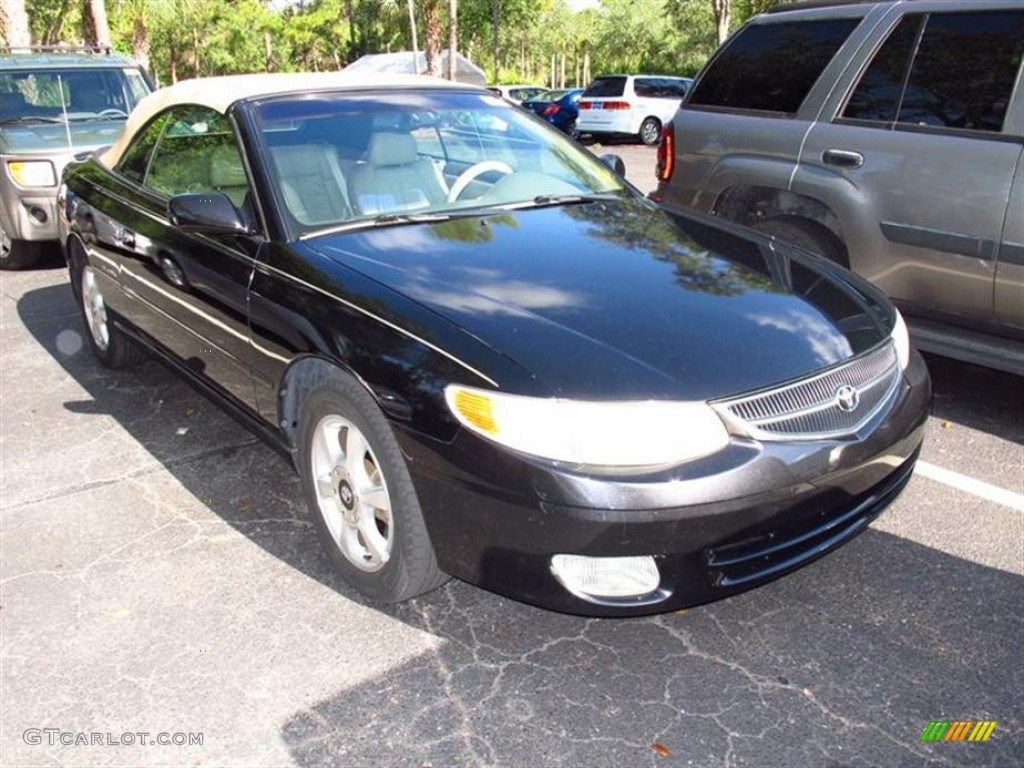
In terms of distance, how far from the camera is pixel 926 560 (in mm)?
3201

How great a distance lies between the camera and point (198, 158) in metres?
3.96

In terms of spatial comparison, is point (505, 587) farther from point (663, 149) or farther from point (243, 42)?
point (243, 42)

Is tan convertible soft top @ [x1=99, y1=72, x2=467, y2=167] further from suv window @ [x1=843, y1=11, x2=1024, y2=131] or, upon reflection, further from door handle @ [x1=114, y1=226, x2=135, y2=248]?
suv window @ [x1=843, y1=11, x2=1024, y2=131]

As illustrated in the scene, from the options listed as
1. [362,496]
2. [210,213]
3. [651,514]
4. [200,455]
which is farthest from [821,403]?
[200,455]

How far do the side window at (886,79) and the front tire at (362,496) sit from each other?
10.4 ft

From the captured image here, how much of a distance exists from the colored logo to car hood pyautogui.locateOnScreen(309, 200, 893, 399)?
1.01 metres

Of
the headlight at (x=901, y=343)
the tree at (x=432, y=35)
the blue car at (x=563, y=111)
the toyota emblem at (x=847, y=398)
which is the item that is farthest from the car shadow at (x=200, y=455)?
the tree at (x=432, y=35)

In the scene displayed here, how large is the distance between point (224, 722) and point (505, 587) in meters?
0.86

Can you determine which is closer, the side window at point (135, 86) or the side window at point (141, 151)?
the side window at point (141, 151)

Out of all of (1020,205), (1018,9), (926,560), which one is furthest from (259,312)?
(1018,9)

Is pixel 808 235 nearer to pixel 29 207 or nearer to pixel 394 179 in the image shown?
pixel 394 179

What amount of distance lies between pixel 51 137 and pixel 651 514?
7.11 metres

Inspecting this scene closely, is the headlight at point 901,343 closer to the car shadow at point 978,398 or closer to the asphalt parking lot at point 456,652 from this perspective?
the asphalt parking lot at point 456,652

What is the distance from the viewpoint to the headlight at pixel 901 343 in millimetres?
3041
